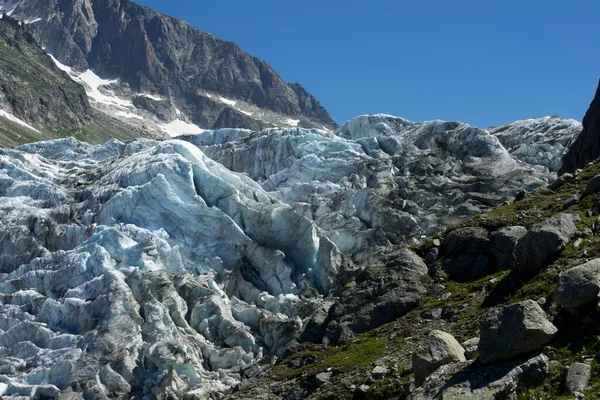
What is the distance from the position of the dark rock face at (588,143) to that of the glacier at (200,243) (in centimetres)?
1225

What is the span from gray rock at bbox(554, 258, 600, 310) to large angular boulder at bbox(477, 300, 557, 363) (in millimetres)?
978

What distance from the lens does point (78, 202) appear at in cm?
7131

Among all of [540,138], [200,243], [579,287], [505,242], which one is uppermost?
[540,138]

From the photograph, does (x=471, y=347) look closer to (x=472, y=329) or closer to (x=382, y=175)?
(x=472, y=329)

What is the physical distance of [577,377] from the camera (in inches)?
480

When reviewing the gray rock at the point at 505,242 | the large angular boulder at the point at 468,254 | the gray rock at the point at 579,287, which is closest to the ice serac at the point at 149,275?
the large angular boulder at the point at 468,254

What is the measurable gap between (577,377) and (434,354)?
3.33 metres

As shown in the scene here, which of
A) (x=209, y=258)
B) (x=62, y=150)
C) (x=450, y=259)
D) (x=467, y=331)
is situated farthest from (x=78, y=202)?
(x=467, y=331)

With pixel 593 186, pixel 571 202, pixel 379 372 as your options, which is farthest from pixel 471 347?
pixel 593 186

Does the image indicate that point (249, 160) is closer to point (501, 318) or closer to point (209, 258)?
point (209, 258)

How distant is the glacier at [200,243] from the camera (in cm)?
4650

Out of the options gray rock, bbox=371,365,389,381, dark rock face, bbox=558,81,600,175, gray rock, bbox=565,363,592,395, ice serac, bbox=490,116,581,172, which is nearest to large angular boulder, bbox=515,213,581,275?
gray rock, bbox=371,365,389,381

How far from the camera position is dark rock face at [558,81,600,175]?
201 ft

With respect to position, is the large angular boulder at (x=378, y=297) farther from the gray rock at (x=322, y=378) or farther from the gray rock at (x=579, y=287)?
the gray rock at (x=579, y=287)
